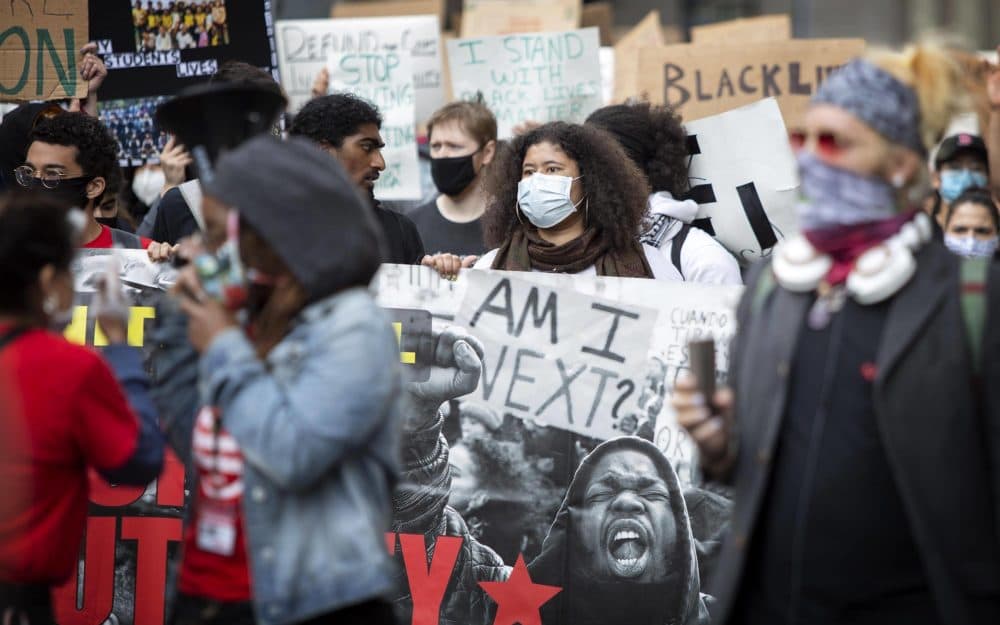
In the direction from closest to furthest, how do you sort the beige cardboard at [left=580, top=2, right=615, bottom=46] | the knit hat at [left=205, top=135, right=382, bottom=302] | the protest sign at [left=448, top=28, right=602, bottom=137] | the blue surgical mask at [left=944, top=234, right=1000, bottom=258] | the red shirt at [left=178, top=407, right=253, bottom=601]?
the knit hat at [left=205, top=135, right=382, bottom=302] < the red shirt at [left=178, top=407, right=253, bottom=601] < the blue surgical mask at [left=944, top=234, right=1000, bottom=258] < the protest sign at [left=448, top=28, right=602, bottom=137] < the beige cardboard at [left=580, top=2, right=615, bottom=46]

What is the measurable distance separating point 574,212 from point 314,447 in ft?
9.55

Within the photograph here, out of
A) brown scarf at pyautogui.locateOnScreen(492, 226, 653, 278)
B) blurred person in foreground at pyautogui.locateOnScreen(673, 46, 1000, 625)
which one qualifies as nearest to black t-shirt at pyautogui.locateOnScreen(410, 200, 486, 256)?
brown scarf at pyautogui.locateOnScreen(492, 226, 653, 278)

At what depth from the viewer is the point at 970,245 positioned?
5.00 meters

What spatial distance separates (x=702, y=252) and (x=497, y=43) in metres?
2.97

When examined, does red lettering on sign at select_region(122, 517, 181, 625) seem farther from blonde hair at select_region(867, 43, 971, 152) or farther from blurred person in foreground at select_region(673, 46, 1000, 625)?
blonde hair at select_region(867, 43, 971, 152)

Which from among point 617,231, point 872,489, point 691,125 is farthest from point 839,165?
point 691,125

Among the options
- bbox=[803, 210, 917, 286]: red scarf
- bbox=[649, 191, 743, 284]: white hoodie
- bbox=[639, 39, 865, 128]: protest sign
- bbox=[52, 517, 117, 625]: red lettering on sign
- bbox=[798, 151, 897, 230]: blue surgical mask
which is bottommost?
bbox=[52, 517, 117, 625]: red lettering on sign

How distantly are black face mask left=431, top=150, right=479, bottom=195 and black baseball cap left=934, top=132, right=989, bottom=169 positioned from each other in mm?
2441

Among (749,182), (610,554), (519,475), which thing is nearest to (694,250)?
(749,182)

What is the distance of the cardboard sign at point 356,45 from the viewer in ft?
27.2

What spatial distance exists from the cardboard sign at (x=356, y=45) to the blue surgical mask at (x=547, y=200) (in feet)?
10.1

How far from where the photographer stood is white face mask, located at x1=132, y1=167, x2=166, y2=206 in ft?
26.0

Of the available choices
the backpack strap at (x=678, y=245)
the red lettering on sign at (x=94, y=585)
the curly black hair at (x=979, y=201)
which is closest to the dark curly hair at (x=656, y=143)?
the backpack strap at (x=678, y=245)

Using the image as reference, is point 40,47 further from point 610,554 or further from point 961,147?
point 961,147
